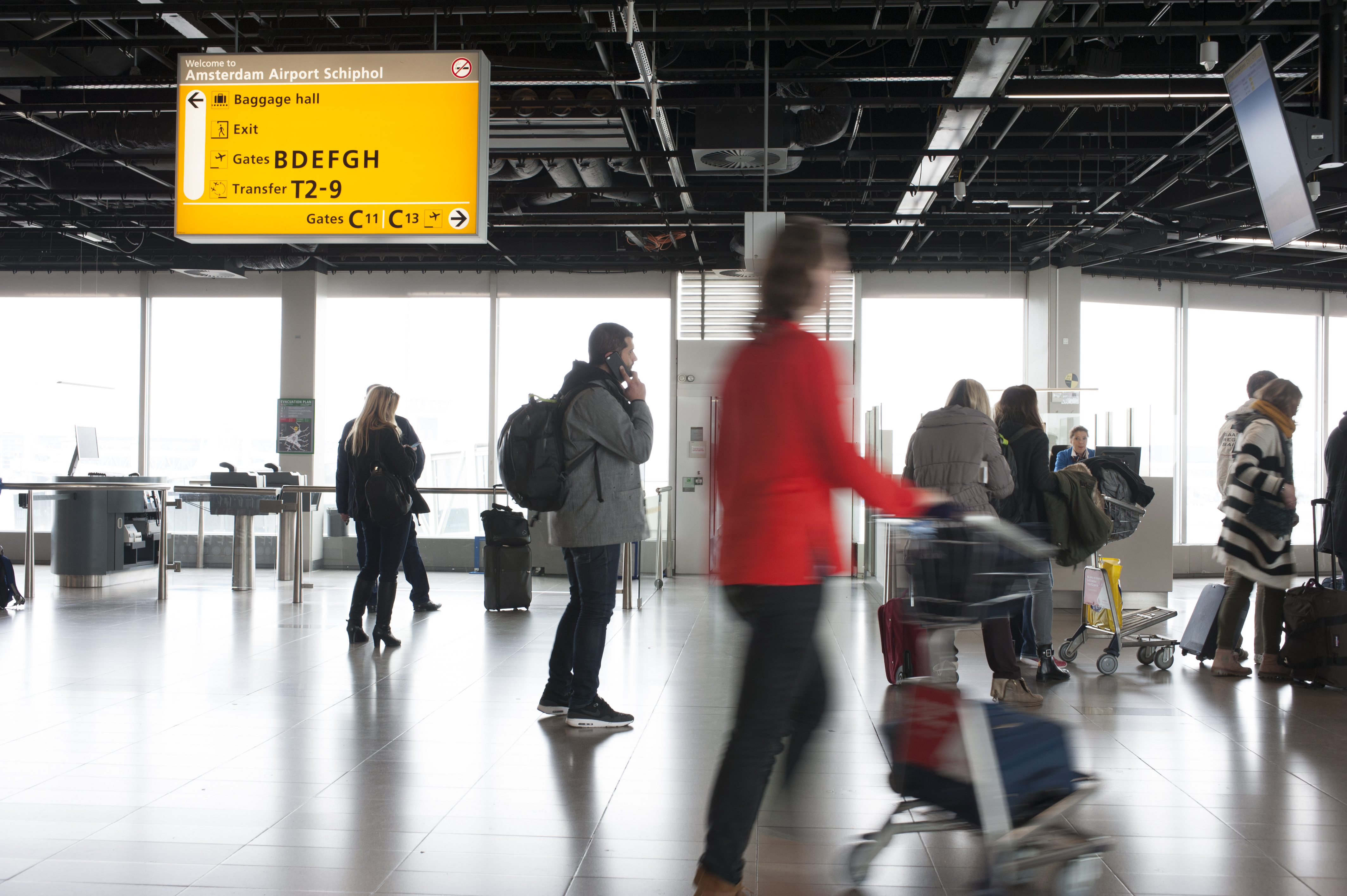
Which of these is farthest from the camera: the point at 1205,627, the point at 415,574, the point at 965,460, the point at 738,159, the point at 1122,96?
the point at 415,574

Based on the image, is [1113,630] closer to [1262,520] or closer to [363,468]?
[1262,520]

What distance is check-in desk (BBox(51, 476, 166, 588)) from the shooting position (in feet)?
27.8

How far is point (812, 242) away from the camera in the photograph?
7.01ft

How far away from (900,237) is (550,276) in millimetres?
4014

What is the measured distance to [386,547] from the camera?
5.63m

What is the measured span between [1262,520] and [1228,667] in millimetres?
797

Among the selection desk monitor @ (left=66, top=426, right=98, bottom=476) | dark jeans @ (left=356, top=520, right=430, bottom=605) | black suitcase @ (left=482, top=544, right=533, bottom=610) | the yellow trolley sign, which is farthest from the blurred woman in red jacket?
desk monitor @ (left=66, top=426, right=98, bottom=476)

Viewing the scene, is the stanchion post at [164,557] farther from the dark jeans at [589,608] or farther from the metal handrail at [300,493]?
the dark jeans at [589,608]

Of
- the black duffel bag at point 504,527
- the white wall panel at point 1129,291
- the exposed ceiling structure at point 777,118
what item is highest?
the exposed ceiling structure at point 777,118

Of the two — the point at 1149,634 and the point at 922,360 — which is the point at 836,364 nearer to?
the point at 1149,634

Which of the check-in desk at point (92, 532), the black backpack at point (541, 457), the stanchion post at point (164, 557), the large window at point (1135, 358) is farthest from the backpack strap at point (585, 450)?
the large window at point (1135, 358)

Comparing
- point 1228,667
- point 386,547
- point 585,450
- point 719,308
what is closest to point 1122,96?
point 1228,667

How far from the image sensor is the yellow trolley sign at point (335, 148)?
14.2 ft

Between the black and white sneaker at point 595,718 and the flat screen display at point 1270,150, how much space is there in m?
3.70
